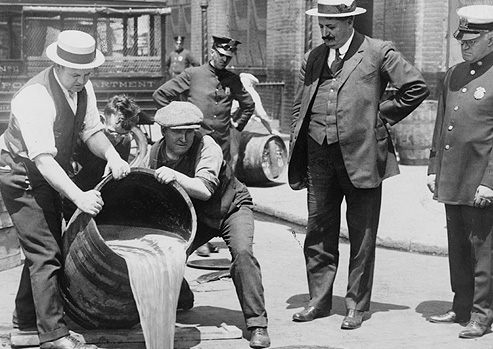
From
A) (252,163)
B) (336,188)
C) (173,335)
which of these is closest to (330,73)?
(336,188)

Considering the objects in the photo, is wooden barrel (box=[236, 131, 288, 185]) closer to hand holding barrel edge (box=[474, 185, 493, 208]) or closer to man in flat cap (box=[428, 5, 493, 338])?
man in flat cap (box=[428, 5, 493, 338])

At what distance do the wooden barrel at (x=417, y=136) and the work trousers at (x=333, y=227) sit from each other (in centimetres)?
854

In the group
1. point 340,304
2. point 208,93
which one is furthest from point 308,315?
point 208,93

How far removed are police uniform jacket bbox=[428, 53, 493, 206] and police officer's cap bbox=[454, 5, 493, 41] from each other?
205 mm

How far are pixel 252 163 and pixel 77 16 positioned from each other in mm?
5805

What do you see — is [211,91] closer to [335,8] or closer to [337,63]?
[337,63]

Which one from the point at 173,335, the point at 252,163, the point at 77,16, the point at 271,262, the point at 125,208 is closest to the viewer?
the point at 173,335

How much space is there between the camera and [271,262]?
861cm

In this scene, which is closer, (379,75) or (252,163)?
(379,75)

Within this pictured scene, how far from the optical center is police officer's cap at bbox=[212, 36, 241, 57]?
8.91m

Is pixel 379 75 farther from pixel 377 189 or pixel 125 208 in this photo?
pixel 125 208

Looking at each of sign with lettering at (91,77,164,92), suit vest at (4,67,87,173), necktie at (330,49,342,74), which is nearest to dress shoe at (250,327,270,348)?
suit vest at (4,67,87,173)

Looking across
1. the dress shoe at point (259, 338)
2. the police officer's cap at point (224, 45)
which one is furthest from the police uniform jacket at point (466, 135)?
the police officer's cap at point (224, 45)

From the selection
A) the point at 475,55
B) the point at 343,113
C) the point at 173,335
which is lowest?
the point at 173,335
